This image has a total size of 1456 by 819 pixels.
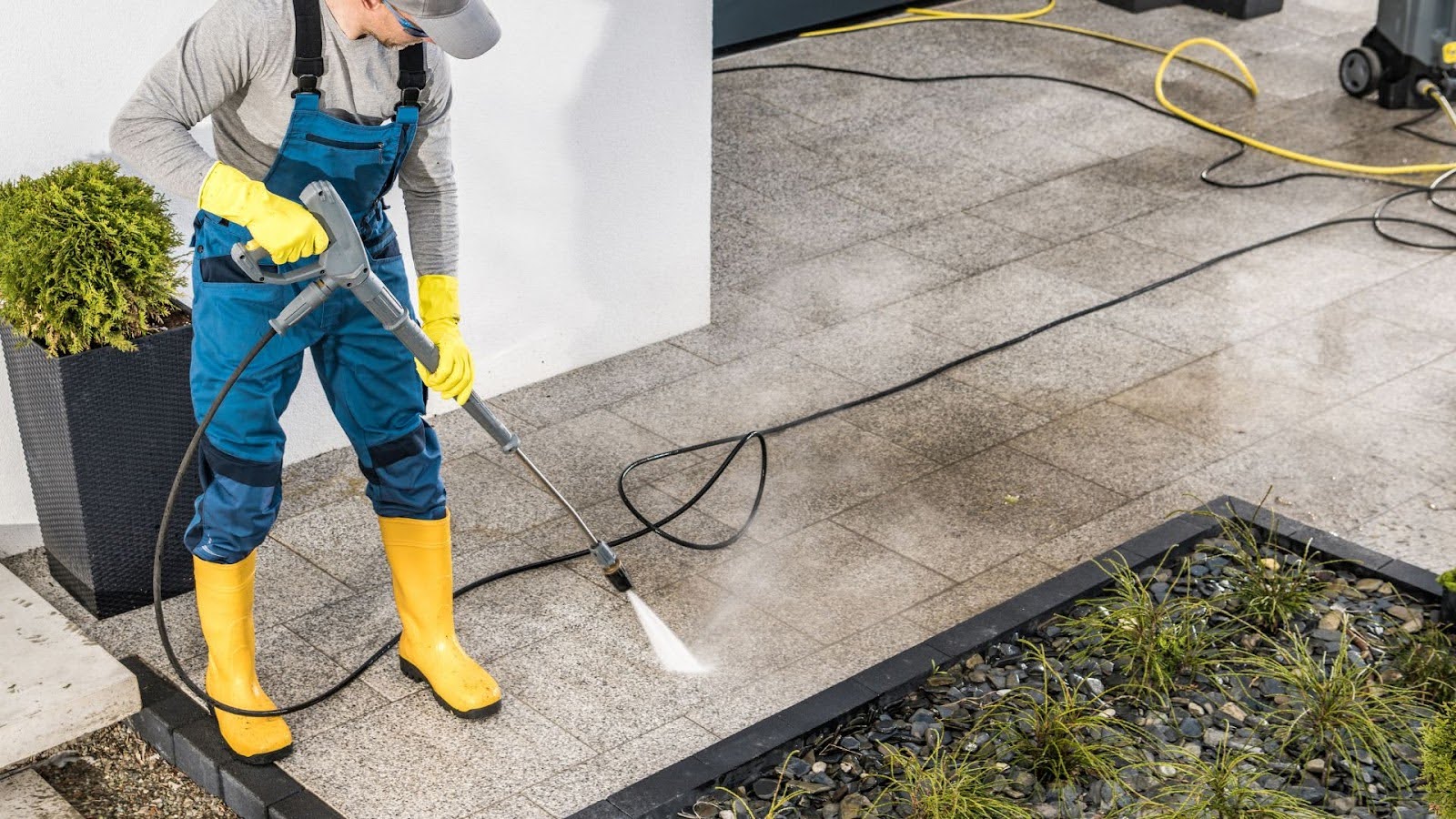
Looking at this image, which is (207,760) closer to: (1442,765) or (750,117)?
(1442,765)

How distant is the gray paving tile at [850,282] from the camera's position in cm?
578

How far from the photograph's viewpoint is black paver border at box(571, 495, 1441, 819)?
331 centimetres

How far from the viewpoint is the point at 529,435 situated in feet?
16.1

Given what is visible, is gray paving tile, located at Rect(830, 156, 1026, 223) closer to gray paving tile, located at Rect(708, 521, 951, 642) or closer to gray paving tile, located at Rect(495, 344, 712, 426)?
gray paving tile, located at Rect(495, 344, 712, 426)

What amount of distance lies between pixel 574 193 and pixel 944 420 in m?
1.36

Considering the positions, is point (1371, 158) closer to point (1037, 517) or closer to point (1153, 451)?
point (1153, 451)

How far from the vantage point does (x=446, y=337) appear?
345 cm

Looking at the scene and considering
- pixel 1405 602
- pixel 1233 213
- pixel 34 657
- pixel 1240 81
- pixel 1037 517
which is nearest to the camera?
pixel 34 657

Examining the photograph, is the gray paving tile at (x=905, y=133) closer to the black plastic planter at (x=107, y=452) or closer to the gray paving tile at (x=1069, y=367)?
the gray paving tile at (x=1069, y=367)

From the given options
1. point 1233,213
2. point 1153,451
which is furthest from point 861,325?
point 1233,213

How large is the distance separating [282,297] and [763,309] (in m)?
2.70

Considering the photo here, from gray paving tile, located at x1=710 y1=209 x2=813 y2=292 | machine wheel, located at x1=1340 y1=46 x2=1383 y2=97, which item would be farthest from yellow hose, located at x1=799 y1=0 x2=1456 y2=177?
gray paving tile, located at x1=710 y1=209 x2=813 y2=292

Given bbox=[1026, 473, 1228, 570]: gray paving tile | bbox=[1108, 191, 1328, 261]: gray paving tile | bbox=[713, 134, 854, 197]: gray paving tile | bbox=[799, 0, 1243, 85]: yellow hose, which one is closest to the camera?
bbox=[1026, 473, 1228, 570]: gray paving tile

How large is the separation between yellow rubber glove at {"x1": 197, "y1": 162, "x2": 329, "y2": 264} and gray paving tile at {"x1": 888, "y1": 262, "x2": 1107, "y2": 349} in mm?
2979
